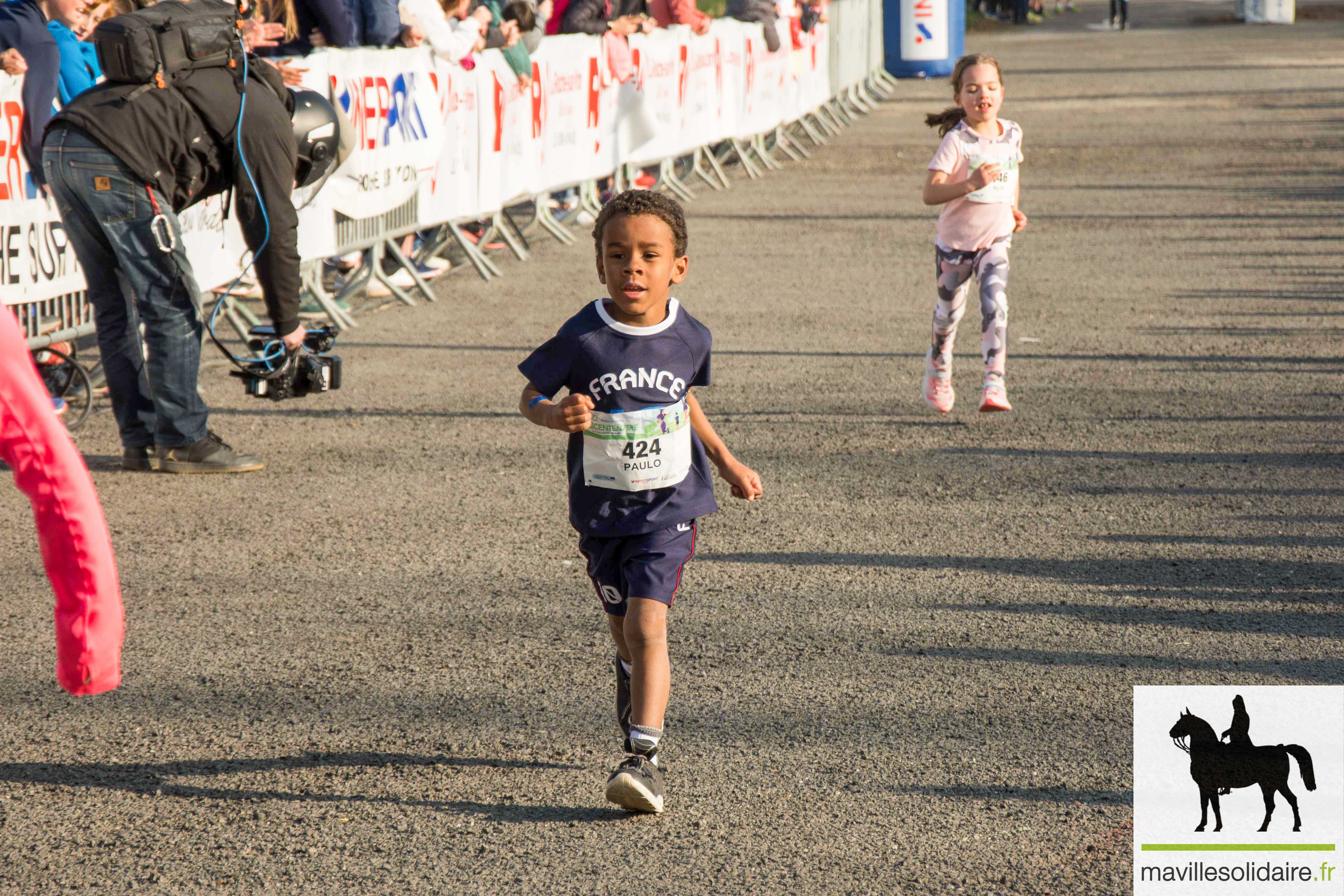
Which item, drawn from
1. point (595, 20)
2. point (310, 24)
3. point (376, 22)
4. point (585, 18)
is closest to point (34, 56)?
point (310, 24)

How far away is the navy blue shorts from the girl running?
3.97m

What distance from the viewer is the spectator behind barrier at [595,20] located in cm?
1481

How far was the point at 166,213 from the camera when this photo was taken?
6.41m

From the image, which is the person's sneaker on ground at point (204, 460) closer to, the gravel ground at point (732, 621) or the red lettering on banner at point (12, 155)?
the gravel ground at point (732, 621)

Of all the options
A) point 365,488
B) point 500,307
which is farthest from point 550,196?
point 365,488

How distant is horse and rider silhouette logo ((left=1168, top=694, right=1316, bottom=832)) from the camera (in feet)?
12.3

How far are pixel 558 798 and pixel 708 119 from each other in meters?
15.4

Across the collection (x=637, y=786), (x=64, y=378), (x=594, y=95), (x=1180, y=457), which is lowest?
(x=1180, y=457)

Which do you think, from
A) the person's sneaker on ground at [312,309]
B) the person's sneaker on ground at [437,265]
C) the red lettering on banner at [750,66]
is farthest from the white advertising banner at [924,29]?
the person's sneaker on ground at [312,309]

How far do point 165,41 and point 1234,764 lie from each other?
4.75 meters

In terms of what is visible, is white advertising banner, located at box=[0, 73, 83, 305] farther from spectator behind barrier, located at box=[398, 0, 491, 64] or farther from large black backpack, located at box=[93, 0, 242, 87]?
spectator behind barrier, located at box=[398, 0, 491, 64]

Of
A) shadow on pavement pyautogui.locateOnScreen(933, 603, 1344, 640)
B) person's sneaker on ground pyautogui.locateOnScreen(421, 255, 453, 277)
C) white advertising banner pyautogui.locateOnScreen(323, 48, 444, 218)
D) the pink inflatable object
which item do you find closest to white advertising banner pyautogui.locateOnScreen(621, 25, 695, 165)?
person's sneaker on ground pyautogui.locateOnScreen(421, 255, 453, 277)

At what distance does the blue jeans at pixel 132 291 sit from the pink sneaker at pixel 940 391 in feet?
11.3

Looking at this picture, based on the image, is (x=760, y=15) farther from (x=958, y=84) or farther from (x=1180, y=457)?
(x=1180, y=457)
